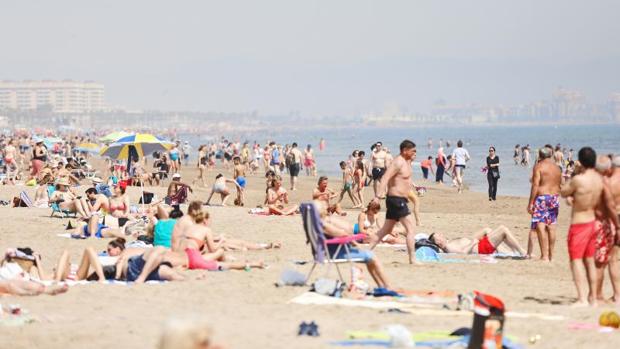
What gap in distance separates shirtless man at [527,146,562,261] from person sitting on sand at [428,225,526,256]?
2.55ft

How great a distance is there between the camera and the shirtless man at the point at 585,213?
966cm

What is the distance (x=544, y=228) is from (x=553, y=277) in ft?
2.64

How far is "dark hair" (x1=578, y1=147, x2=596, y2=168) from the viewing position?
9.66 meters

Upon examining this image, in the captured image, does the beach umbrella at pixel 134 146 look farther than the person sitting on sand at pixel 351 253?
Yes

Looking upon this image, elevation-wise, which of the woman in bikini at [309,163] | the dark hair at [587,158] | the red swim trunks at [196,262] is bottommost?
the woman in bikini at [309,163]

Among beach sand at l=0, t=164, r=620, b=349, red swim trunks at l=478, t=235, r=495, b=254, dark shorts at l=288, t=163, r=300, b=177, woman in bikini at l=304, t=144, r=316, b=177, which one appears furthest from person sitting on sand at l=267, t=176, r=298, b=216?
woman in bikini at l=304, t=144, r=316, b=177

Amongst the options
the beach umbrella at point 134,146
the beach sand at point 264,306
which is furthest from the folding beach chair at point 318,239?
the beach umbrella at point 134,146

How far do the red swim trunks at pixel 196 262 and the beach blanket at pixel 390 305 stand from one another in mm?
1861

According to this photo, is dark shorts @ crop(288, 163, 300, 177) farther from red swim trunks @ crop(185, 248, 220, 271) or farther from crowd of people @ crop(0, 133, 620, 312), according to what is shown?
red swim trunks @ crop(185, 248, 220, 271)

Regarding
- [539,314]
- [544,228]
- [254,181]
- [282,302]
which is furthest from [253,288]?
[254,181]

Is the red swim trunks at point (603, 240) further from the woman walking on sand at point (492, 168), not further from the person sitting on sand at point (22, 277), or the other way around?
the woman walking on sand at point (492, 168)

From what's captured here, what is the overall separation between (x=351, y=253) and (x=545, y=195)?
9.73 feet

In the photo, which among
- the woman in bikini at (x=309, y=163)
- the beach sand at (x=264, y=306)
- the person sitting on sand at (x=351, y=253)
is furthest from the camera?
the woman in bikini at (x=309, y=163)

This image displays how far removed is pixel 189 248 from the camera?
12.1 meters
